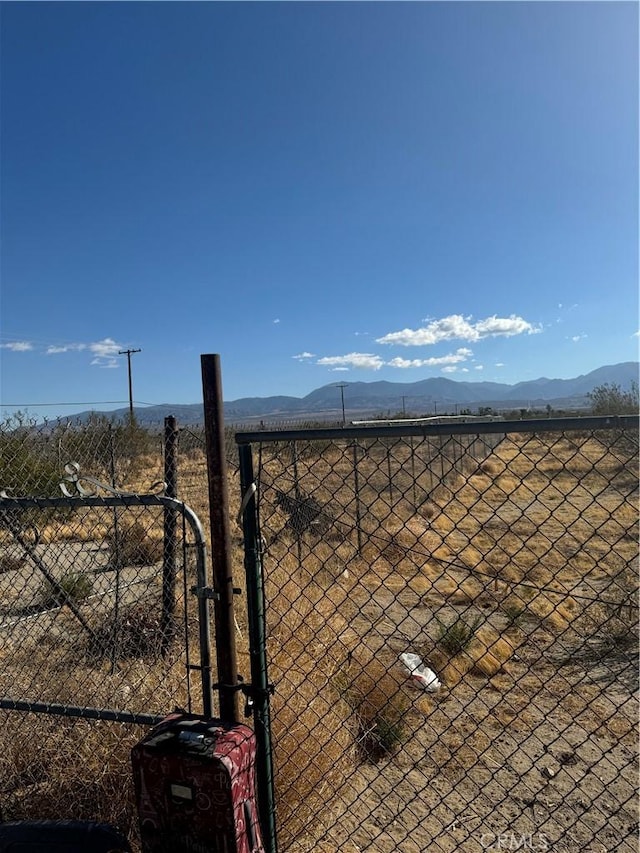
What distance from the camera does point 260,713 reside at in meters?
2.03

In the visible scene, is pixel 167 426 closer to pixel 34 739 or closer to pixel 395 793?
pixel 34 739

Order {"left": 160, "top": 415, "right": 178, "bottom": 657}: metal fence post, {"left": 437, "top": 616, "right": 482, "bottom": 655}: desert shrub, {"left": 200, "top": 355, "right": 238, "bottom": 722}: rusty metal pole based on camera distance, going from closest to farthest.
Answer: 1. {"left": 200, "top": 355, "right": 238, "bottom": 722}: rusty metal pole
2. {"left": 160, "top": 415, "right": 178, "bottom": 657}: metal fence post
3. {"left": 437, "top": 616, "right": 482, "bottom": 655}: desert shrub

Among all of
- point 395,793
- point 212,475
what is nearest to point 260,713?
point 212,475

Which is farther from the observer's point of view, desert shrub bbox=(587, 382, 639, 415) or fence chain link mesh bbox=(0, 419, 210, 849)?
desert shrub bbox=(587, 382, 639, 415)

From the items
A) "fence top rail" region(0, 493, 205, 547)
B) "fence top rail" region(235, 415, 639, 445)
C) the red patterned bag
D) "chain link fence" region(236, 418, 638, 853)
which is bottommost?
"chain link fence" region(236, 418, 638, 853)

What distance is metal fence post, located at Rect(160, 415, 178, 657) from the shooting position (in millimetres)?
4277

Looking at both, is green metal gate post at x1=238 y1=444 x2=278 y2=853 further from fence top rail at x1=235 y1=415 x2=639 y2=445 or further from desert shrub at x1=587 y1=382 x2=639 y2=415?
desert shrub at x1=587 y1=382 x2=639 y2=415

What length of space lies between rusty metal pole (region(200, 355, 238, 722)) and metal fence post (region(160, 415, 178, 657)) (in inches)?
85.9

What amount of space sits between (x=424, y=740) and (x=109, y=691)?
2.15 metres

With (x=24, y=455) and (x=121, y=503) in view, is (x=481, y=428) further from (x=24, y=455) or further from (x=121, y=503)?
(x=24, y=455)

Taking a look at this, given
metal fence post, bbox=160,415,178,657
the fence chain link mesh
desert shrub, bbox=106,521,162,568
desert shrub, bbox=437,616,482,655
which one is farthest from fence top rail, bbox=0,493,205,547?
desert shrub, bbox=106,521,162,568

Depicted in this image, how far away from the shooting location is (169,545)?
4.41 metres

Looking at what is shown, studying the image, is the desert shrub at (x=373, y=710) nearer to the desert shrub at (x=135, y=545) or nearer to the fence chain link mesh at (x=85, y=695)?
the fence chain link mesh at (x=85, y=695)

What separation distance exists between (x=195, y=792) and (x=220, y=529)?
78 cm
